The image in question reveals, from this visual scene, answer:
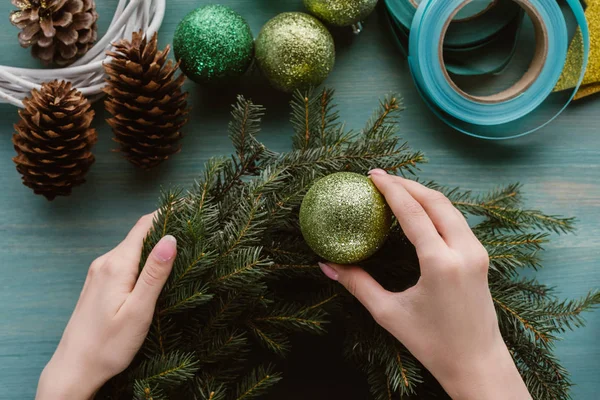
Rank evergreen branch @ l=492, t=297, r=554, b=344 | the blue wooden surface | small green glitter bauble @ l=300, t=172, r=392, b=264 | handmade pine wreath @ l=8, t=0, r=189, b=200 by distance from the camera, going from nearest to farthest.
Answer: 1. small green glitter bauble @ l=300, t=172, r=392, b=264
2. evergreen branch @ l=492, t=297, r=554, b=344
3. handmade pine wreath @ l=8, t=0, r=189, b=200
4. the blue wooden surface

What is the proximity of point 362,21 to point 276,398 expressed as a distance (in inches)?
30.2

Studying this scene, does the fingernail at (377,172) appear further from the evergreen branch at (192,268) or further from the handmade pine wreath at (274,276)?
the evergreen branch at (192,268)

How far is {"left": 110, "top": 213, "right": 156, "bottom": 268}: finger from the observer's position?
73 centimetres

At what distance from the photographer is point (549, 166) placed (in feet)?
3.37

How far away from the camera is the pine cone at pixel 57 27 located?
878 millimetres

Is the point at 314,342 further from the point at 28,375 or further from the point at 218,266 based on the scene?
the point at 28,375

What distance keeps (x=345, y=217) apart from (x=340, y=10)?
438 millimetres

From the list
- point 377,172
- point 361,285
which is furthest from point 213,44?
point 361,285

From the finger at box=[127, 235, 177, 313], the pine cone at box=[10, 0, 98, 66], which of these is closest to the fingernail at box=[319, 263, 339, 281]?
the finger at box=[127, 235, 177, 313]

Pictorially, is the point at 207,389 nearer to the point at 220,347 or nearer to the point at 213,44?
the point at 220,347

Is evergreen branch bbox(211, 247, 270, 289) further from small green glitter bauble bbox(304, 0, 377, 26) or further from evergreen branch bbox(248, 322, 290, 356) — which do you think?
small green glitter bauble bbox(304, 0, 377, 26)

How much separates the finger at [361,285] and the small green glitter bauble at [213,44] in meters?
0.40

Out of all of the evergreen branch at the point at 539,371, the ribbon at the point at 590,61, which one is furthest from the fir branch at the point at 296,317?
the ribbon at the point at 590,61

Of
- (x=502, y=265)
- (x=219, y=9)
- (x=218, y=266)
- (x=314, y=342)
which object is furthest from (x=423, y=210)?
(x=219, y=9)
